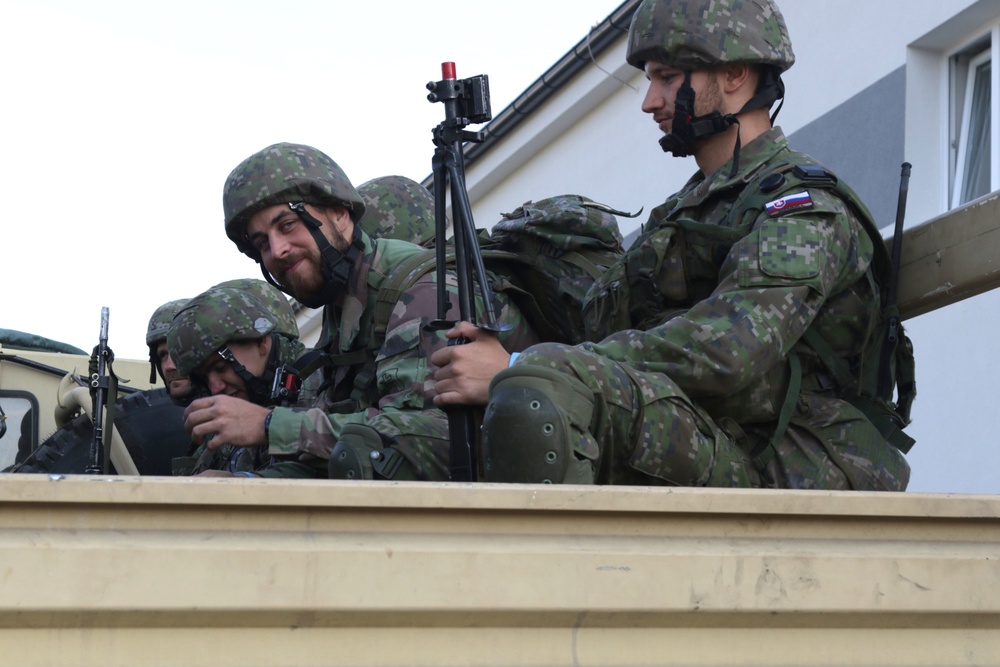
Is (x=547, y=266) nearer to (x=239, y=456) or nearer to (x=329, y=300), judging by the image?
(x=329, y=300)

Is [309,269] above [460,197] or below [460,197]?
above

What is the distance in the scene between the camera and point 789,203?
117 inches

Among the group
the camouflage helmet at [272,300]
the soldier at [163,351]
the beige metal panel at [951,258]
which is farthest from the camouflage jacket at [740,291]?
the soldier at [163,351]

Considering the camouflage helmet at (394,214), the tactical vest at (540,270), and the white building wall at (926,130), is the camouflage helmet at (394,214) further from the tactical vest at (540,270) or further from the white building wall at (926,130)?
the white building wall at (926,130)

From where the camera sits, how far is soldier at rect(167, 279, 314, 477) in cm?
482

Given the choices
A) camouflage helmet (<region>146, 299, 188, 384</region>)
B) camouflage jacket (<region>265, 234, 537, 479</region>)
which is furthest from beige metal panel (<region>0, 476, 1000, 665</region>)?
camouflage helmet (<region>146, 299, 188, 384</region>)

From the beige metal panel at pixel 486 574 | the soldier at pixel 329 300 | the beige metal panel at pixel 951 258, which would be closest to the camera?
the beige metal panel at pixel 486 574

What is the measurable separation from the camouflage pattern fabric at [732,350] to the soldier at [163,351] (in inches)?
95.5

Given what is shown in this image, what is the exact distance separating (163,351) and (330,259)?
6.46 feet

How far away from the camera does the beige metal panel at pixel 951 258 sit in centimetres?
294

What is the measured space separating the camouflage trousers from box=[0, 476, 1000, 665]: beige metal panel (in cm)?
81

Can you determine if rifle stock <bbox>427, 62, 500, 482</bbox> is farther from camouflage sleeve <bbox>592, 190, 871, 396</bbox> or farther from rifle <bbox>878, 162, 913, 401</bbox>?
rifle <bbox>878, 162, 913, 401</bbox>

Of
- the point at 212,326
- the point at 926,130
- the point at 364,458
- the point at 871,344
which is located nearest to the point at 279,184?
the point at 212,326

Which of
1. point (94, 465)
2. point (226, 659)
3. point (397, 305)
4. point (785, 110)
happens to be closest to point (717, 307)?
point (397, 305)
